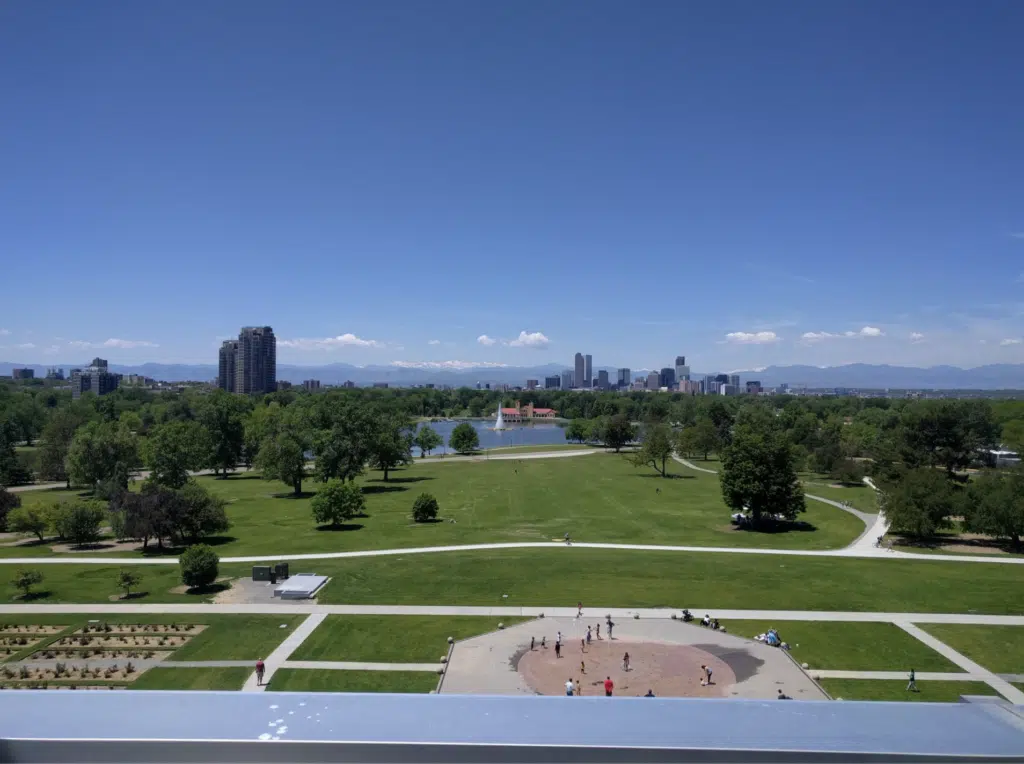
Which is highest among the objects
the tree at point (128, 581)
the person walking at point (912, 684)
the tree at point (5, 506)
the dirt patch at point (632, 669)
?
the tree at point (5, 506)

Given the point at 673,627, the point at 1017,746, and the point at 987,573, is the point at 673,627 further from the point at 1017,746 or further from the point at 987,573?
the point at 1017,746

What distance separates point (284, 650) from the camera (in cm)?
2781

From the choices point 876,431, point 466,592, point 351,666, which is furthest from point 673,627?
point 876,431

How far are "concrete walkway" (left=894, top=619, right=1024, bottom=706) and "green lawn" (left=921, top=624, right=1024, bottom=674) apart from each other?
1.11 feet

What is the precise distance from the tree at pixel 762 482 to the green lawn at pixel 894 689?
96.4 feet

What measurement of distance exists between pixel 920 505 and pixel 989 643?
21.8 m

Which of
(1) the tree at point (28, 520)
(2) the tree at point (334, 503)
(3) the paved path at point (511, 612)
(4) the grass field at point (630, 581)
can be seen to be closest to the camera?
(3) the paved path at point (511, 612)

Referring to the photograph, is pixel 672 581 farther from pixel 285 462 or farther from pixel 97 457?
pixel 97 457

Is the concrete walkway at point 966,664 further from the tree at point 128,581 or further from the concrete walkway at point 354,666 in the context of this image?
the tree at point 128,581

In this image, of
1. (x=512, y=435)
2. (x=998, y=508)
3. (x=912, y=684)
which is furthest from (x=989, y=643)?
(x=512, y=435)

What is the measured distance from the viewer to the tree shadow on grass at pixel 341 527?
52812mm

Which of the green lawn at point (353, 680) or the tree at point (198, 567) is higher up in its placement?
the tree at point (198, 567)

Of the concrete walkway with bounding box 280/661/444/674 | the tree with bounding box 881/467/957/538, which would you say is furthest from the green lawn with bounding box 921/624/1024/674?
the concrete walkway with bounding box 280/661/444/674

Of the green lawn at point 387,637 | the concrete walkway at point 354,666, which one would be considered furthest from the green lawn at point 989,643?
the concrete walkway at point 354,666
